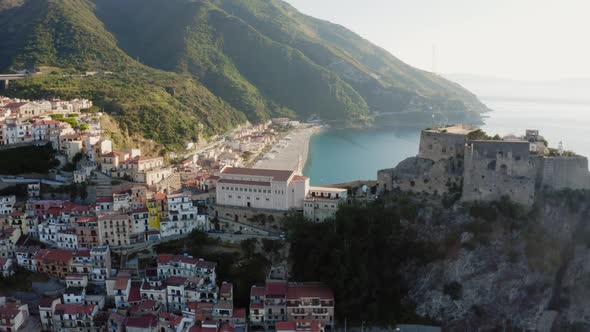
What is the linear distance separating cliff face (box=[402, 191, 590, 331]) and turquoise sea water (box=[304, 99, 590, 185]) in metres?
24.7

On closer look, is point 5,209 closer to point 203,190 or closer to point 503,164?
point 203,190

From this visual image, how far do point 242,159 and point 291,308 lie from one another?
29.0 m

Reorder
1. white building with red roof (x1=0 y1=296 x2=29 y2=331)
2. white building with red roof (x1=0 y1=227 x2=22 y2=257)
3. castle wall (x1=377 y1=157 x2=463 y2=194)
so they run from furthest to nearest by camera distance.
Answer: white building with red roof (x1=0 y1=227 x2=22 y2=257), castle wall (x1=377 y1=157 x2=463 y2=194), white building with red roof (x1=0 y1=296 x2=29 y2=331)

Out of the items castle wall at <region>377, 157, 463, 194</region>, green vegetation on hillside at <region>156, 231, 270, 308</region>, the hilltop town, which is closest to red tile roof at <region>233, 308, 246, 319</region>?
the hilltop town

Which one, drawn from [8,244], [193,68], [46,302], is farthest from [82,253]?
[193,68]

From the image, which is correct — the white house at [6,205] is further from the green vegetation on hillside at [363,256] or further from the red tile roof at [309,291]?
the red tile roof at [309,291]

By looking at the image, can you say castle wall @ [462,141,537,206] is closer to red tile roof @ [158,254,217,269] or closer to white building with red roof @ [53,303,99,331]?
red tile roof @ [158,254,217,269]

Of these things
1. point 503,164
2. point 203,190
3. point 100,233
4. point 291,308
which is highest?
point 503,164

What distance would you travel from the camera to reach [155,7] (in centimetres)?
10425

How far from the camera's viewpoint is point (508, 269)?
986 inches

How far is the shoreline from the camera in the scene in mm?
52688

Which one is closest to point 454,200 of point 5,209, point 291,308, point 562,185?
point 562,185

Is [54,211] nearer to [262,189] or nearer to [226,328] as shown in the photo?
[262,189]

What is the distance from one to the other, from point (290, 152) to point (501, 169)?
38265mm
